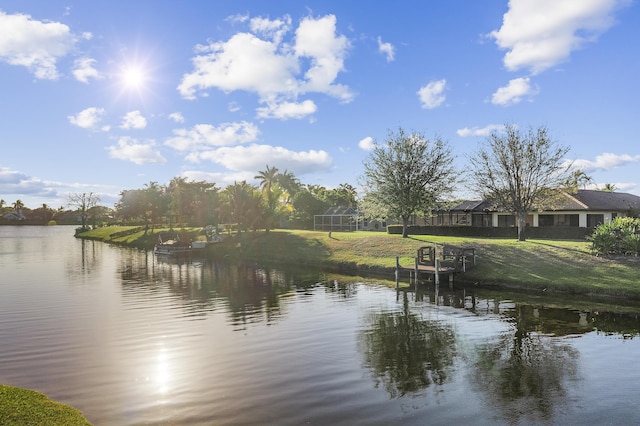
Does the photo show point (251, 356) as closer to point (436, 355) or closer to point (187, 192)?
point (436, 355)

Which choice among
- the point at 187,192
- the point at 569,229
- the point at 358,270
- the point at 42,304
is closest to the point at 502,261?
the point at 358,270

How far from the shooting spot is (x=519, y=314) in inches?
939

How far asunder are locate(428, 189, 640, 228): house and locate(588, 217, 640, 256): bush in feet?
49.0

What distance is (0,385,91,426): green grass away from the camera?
895cm

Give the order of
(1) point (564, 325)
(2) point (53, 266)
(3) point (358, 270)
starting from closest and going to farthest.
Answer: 1. (1) point (564, 325)
2. (3) point (358, 270)
3. (2) point (53, 266)

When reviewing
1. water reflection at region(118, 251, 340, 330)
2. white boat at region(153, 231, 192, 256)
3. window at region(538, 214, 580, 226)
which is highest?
window at region(538, 214, 580, 226)

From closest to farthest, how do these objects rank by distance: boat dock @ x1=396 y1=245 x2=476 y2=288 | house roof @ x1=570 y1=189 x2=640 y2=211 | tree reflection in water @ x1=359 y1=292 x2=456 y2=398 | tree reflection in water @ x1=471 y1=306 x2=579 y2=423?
1. tree reflection in water @ x1=471 y1=306 x2=579 y2=423
2. tree reflection in water @ x1=359 y1=292 x2=456 y2=398
3. boat dock @ x1=396 y1=245 x2=476 y2=288
4. house roof @ x1=570 y1=189 x2=640 y2=211

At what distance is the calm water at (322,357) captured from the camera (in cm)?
1162

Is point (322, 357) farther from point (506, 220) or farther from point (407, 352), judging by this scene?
point (506, 220)

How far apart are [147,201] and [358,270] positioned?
69831 mm

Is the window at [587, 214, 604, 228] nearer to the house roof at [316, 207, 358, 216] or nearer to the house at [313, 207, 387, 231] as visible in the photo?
the house at [313, 207, 387, 231]

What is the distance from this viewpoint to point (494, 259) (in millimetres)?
37469

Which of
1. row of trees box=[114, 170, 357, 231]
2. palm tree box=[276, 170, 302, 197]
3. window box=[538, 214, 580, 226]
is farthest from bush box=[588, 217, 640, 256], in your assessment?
palm tree box=[276, 170, 302, 197]

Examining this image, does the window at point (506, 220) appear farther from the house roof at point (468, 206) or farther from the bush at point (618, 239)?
the bush at point (618, 239)
